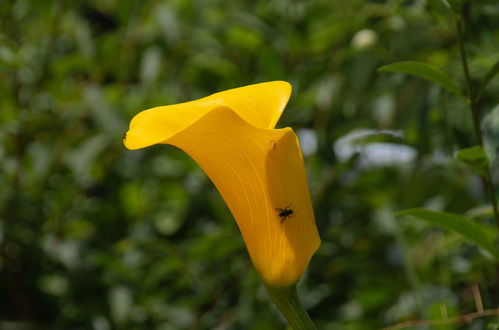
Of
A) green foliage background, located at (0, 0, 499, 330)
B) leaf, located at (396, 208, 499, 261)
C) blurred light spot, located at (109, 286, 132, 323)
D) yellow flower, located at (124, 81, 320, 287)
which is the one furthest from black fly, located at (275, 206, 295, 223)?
blurred light spot, located at (109, 286, 132, 323)

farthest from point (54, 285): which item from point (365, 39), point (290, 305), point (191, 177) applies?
point (290, 305)

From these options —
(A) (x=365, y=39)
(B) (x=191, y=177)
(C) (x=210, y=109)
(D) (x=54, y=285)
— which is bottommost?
(D) (x=54, y=285)

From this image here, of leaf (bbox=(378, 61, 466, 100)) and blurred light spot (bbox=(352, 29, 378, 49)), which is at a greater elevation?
leaf (bbox=(378, 61, 466, 100))

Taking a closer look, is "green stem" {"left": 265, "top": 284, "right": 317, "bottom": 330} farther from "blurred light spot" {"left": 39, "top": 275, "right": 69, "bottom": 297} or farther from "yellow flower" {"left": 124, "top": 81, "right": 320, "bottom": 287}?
"blurred light spot" {"left": 39, "top": 275, "right": 69, "bottom": 297}

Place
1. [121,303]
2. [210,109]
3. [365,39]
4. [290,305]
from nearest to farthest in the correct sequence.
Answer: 1. [210,109]
2. [290,305]
3. [365,39]
4. [121,303]

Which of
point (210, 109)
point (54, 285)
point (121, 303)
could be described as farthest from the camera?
point (54, 285)

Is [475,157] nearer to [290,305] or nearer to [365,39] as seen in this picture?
[290,305]

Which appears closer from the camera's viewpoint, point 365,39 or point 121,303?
point 365,39

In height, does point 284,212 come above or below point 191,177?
above

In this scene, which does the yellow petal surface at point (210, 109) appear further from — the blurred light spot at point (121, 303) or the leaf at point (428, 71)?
the blurred light spot at point (121, 303)
